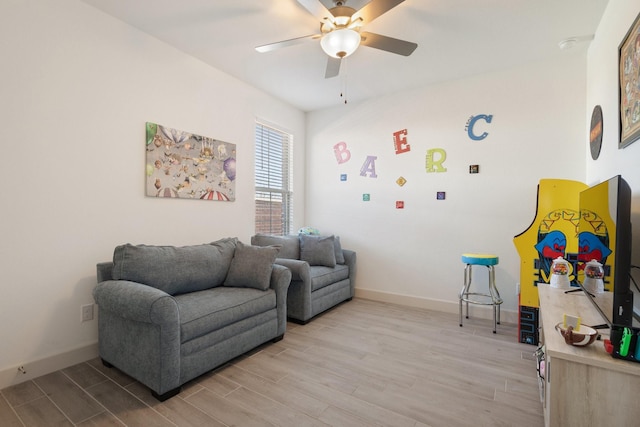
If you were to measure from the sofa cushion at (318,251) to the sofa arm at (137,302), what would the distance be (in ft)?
6.49

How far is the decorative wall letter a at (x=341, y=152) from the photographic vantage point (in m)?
4.24

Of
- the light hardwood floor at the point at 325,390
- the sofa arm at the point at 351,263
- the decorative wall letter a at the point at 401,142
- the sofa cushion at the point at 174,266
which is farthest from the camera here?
the sofa arm at the point at 351,263

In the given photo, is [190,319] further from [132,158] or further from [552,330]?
[552,330]

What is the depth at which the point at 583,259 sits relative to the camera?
1889mm

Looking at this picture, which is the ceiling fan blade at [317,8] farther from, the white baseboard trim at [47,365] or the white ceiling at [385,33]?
the white baseboard trim at [47,365]

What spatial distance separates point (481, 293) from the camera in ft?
10.8

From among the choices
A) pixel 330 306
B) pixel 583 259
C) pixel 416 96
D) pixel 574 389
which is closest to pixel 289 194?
pixel 330 306

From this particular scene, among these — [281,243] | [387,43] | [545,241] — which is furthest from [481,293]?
[387,43]

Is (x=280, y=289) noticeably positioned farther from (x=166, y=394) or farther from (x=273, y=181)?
(x=273, y=181)

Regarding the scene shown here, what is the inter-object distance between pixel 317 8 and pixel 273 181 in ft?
8.02

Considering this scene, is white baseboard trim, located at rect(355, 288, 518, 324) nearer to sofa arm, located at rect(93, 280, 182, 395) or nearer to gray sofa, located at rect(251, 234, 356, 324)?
gray sofa, located at rect(251, 234, 356, 324)

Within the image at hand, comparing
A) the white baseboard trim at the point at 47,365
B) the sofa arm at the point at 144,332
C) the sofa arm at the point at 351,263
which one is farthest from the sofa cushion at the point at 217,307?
the sofa arm at the point at 351,263

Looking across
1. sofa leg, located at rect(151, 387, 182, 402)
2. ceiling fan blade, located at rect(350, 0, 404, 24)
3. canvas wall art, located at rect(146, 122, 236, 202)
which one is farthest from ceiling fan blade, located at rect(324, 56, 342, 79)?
sofa leg, located at rect(151, 387, 182, 402)

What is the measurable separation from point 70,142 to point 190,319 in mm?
1578
